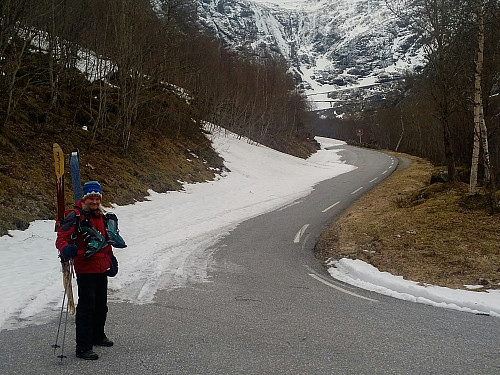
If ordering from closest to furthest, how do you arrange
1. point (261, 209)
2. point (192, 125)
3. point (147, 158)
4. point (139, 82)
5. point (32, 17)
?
point (32, 17)
point (261, 209)
point (139, 82)
point (147, 158)
point (192, 125)

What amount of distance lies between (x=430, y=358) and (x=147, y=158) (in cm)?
1829

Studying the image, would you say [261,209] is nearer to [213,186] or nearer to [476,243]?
[213,186]

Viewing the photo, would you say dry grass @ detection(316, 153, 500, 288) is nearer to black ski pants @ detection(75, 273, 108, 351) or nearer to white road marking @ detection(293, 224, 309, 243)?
white road marking @ detection(293, 224, 309, 243)

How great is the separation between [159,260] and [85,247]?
4.99 metres

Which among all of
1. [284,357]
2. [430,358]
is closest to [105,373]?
[284,357]

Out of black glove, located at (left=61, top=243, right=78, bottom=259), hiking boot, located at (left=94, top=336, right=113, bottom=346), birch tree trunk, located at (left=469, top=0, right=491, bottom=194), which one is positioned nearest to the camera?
black glove, located at (left=61, top=243, right=78, bottom=259)

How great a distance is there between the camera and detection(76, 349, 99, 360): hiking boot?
14.5ft

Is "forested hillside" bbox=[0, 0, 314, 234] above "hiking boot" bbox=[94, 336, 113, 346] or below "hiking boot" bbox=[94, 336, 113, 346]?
above

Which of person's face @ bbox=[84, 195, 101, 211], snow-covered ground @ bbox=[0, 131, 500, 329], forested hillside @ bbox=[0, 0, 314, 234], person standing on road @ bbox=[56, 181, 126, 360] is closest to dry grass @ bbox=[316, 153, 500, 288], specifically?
snow-covered ground @ bbox=[0, 131, 500, 329]

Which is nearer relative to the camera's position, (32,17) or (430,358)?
(430,358)

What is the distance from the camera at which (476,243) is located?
9547 mm

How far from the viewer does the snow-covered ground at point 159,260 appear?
21.2ft

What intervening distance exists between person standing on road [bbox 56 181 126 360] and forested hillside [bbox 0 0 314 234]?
6751 mm

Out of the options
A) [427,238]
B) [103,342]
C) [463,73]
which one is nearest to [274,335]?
[103,342]
